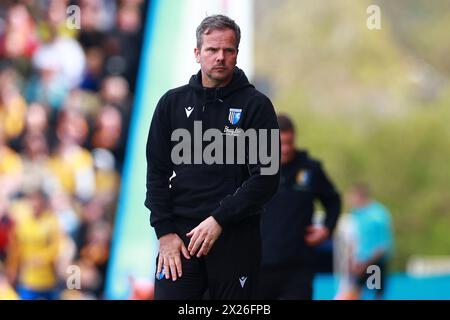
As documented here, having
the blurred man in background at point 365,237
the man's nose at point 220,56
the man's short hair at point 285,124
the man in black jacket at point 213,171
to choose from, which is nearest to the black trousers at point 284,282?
the man's short hair at point 285,124

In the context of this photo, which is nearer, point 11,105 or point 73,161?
point 73,161

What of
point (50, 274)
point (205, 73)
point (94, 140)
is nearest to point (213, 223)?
point (205, 73)

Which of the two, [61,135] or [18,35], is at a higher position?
[18,35]

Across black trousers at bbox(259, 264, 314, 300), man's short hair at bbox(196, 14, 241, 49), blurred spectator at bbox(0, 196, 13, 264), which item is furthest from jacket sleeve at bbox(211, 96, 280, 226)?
blurred spectator at bbox(0, 196, 13, 264)

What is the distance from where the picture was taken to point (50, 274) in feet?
42.0

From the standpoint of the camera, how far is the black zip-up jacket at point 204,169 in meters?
4.47

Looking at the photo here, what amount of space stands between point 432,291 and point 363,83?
67.8 feet

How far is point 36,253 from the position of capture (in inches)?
503

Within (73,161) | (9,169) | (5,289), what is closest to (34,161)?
(9,169)

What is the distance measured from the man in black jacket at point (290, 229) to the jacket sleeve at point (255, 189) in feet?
7.06

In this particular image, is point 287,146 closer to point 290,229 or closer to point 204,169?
point 290,229

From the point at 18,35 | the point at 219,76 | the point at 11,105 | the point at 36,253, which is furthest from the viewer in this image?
the point at 18,35

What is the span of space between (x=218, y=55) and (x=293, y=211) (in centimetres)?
261
